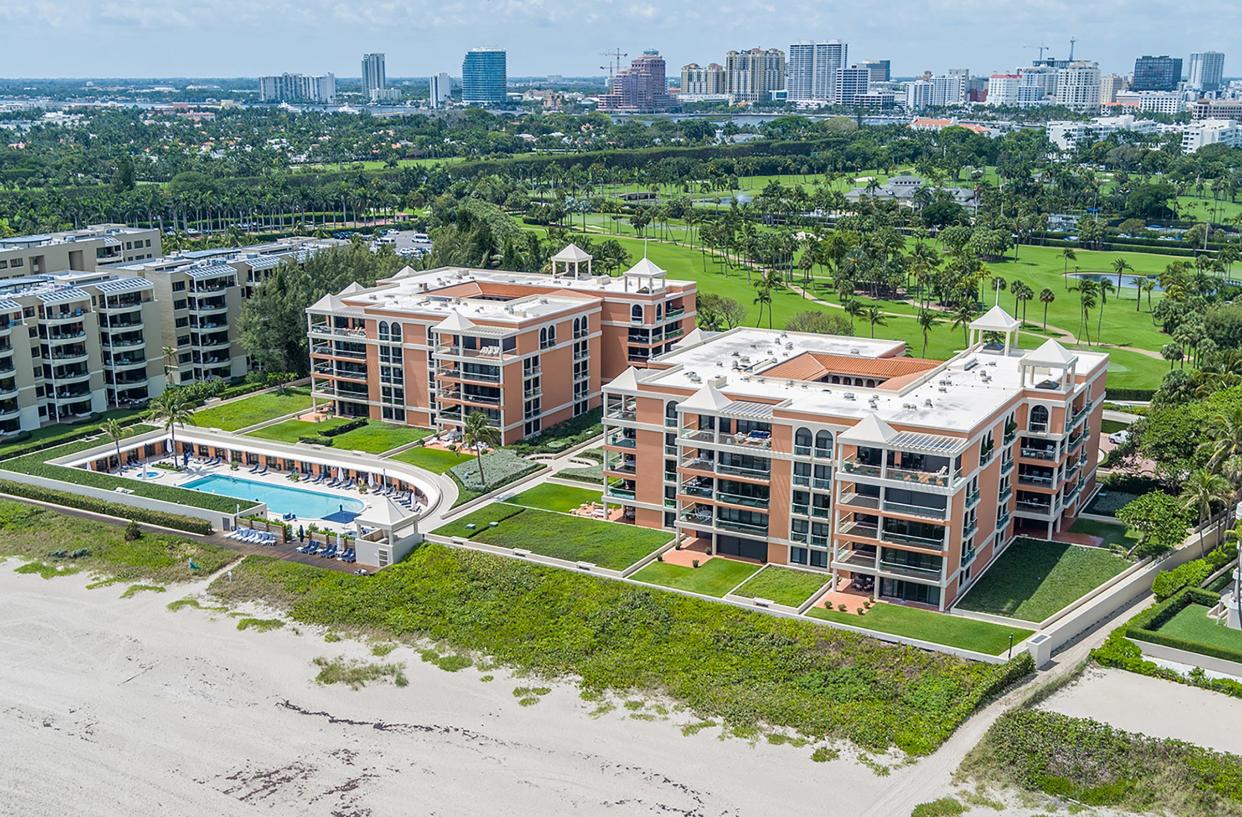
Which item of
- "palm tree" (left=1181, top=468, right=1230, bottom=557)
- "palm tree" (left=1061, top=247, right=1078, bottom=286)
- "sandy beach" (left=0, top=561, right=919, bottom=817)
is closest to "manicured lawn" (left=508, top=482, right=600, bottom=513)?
"sandy beach" (left=0, top=561, right=919, bottom=817)

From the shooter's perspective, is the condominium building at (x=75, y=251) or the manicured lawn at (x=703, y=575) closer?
the manicured lawn at (x=703, y=575)

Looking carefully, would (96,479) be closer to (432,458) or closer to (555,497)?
(432,458)

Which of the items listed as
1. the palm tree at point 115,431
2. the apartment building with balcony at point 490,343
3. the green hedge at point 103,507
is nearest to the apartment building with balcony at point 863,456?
the apartment building with balcony at point 490,343

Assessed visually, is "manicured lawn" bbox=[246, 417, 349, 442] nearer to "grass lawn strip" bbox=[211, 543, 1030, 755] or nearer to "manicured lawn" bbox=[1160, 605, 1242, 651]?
"grass lawn strip" bbox=[211, 543, 1030, 755]

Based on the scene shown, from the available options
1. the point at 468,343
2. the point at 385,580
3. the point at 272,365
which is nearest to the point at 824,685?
the point at 385,580

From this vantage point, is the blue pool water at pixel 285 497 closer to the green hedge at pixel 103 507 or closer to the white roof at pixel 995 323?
the green hedge at pixel 103 507

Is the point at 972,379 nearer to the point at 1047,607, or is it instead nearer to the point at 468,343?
the point at 1047,607
